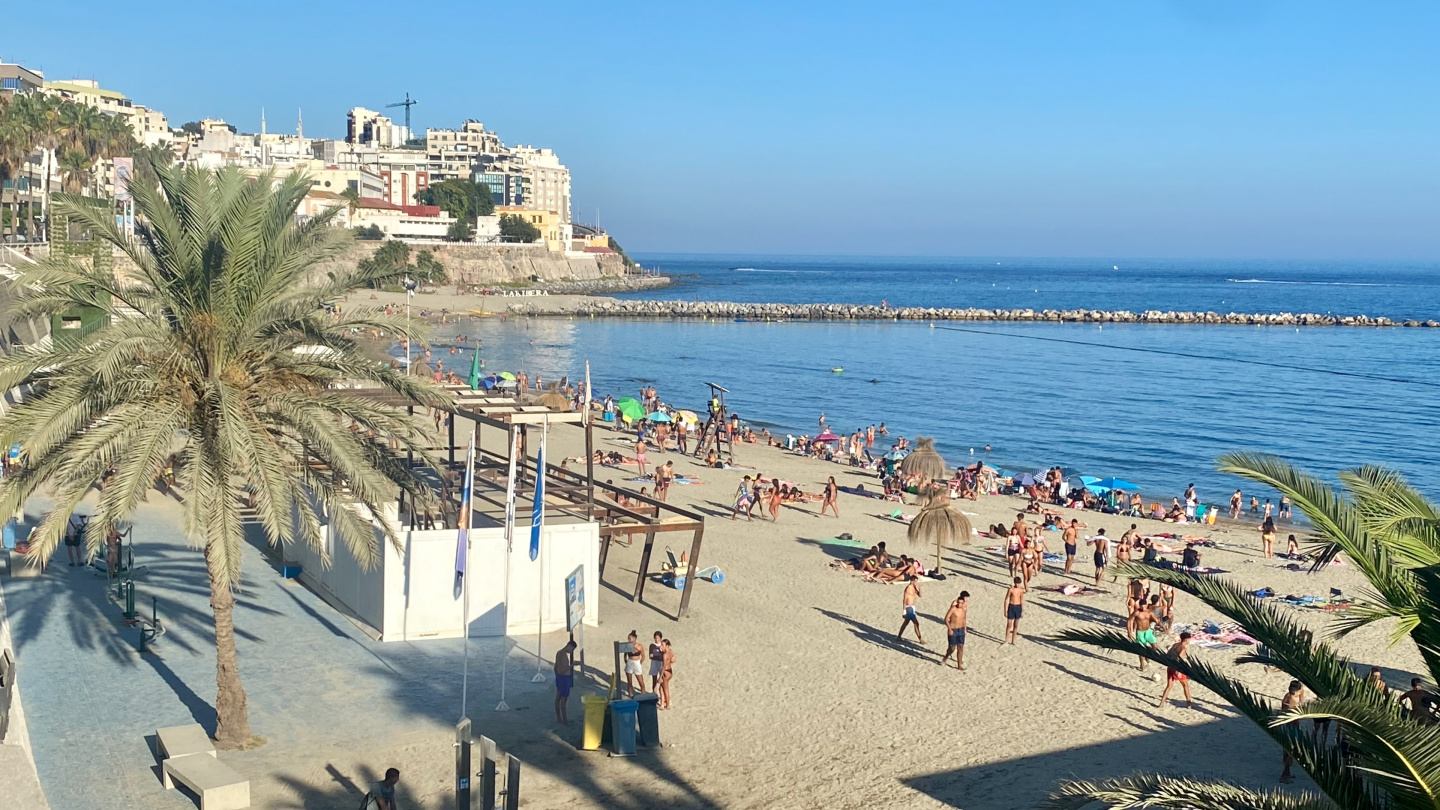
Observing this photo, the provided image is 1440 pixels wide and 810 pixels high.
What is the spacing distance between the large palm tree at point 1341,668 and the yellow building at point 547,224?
136042 mm

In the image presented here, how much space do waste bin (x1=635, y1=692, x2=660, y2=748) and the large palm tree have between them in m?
6.90

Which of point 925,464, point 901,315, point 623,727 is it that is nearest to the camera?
point 623,727

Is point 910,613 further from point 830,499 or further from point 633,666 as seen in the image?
point 830,499

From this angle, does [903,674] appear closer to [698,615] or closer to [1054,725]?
[1054,725]

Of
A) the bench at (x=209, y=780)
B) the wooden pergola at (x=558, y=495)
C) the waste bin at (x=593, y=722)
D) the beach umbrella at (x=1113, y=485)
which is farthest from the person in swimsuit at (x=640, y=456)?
the bench at (x=209, y=780)

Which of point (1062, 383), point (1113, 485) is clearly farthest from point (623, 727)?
point (1062, 383)

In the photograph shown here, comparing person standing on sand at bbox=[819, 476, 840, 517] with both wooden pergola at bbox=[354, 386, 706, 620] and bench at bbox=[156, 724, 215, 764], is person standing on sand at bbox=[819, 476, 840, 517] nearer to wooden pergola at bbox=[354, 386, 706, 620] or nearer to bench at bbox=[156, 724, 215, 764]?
wooden pergola at bbox=[354, 386, 706, 620]

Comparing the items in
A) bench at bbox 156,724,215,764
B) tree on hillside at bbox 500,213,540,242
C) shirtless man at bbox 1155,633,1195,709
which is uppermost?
tree on hillside at bbox 500,213,540,242

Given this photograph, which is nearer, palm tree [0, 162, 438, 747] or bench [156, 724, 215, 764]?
palm tree [0, 162, 438, 747]

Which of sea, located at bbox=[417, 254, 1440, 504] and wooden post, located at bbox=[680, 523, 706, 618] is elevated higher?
wooden post, located at bbox=[680, 523, 706, 618]

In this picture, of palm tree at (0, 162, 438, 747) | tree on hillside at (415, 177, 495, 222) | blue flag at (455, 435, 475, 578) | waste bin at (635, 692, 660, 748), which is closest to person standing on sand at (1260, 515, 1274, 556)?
waste bin at (635, 692, 660, 748)

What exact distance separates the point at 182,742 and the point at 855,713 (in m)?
7.02

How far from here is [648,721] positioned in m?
12.8

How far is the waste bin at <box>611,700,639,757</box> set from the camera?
1244 cm
